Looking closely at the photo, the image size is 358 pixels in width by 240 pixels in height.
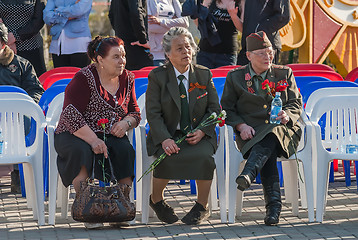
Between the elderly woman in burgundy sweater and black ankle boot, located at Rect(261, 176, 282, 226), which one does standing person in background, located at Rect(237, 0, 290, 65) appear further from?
black ankle boot, located at Rect(261, 176, 282, 226)

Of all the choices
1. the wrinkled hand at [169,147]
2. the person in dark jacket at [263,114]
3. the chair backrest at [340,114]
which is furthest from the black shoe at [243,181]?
the chair backrest at [340,114]

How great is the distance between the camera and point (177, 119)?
694 centimetres

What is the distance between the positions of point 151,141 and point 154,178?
29cm

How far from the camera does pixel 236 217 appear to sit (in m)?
7.05

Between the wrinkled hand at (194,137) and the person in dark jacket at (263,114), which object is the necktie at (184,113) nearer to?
the wrinkled hand at (194,137)

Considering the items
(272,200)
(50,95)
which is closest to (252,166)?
(272,200)

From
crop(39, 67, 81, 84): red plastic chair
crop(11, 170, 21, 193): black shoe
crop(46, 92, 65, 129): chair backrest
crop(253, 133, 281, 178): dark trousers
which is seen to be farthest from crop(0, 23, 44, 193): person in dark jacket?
crop(253, 133, 281, 178): dark trousers

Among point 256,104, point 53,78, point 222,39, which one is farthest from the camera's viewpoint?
point 222,39

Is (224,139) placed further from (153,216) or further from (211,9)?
(211,9)

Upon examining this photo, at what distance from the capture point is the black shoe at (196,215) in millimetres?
6750

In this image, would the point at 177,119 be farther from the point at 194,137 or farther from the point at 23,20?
the point at 23,20

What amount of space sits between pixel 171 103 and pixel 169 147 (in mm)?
398

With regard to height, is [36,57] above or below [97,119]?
below

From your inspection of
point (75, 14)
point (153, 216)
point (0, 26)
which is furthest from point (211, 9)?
point (153, 216)
